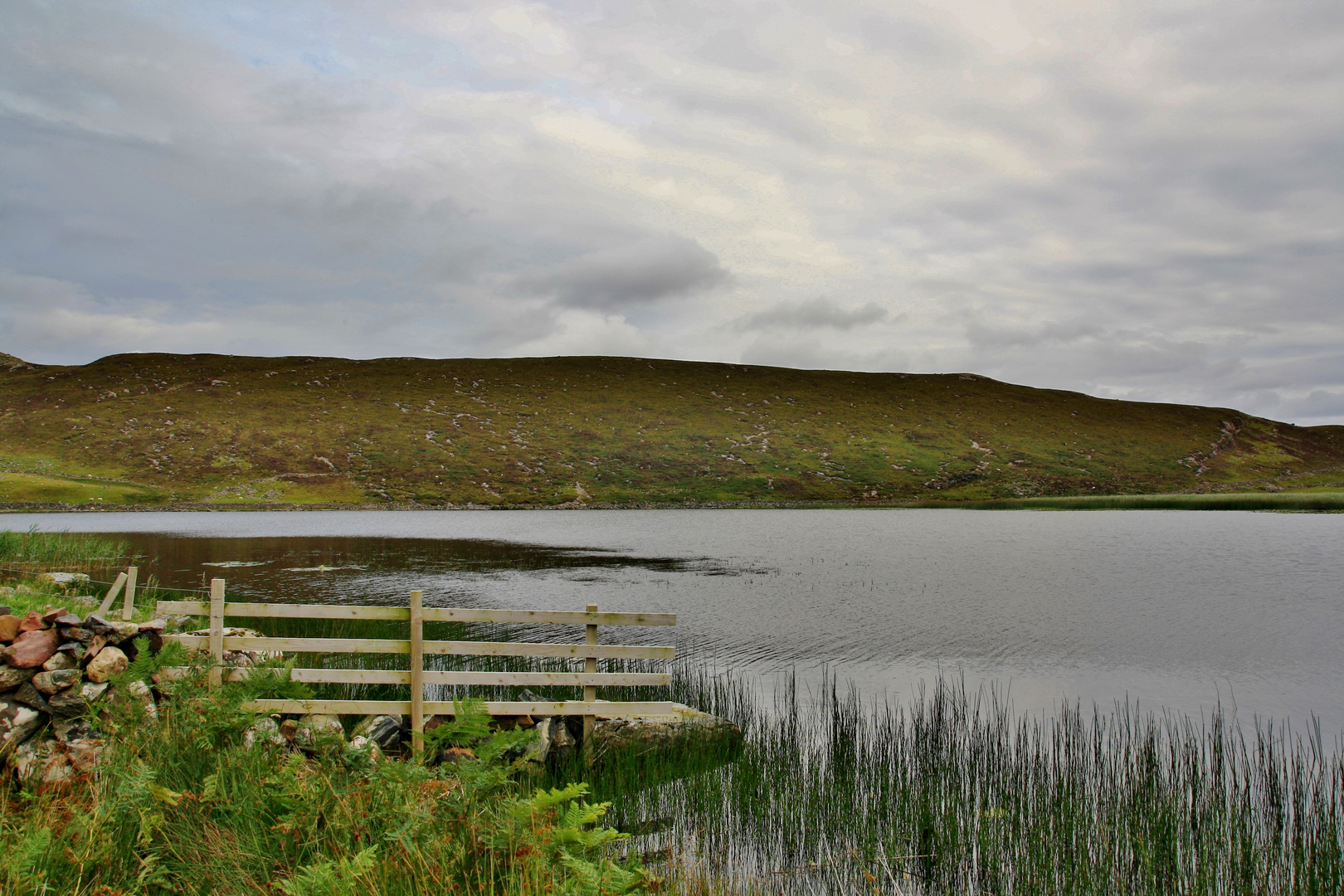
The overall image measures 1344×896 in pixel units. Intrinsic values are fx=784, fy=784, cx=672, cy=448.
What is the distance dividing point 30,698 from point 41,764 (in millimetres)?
1149

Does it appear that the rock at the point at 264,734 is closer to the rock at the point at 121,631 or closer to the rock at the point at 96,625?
the rock at the point at 121,631

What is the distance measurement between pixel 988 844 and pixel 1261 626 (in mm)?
18435

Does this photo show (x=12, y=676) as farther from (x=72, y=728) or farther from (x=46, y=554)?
(x=46, y=554)

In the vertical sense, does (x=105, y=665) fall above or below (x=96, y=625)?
below

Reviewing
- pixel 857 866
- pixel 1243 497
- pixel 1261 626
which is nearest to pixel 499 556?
pixel 1261 626

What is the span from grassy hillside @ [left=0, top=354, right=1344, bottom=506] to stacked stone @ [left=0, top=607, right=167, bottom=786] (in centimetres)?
8460

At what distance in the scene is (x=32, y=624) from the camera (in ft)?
30.0

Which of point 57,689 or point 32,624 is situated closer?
point 57,689

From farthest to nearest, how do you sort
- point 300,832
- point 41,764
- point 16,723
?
point 16,723, point 41,764, point 300,832

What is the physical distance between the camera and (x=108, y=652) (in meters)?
9.28

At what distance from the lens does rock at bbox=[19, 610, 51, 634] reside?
9.07 meters

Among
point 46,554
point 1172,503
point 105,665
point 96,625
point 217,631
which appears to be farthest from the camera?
point 1172,503

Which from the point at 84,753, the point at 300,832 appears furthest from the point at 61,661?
the point at 300,832

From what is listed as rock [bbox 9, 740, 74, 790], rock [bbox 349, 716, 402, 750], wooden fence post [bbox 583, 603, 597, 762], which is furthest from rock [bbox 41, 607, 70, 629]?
wooden fence post [bbox 583, 603, 597, 762]
